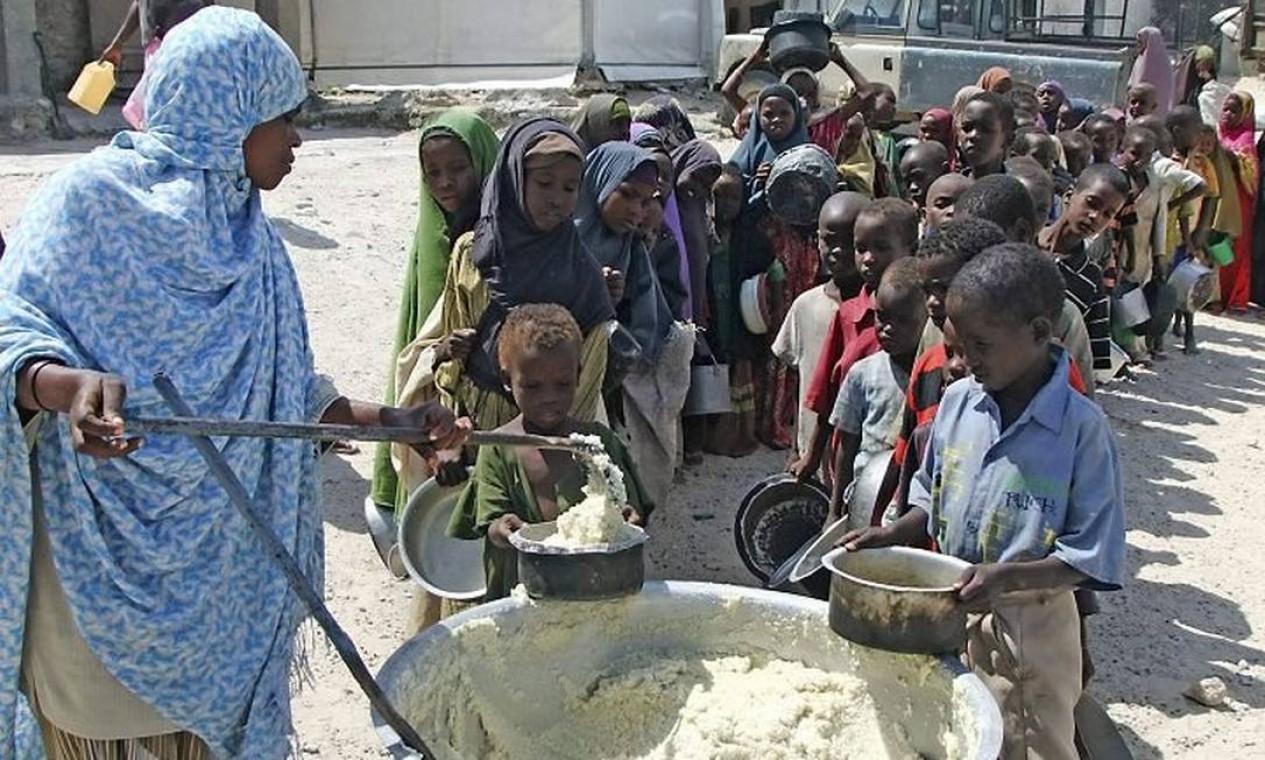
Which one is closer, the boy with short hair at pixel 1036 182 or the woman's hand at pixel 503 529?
the woman's hand at pixel 503 529

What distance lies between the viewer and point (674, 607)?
2.85 meters

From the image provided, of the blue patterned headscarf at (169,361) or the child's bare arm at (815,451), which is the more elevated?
the blue patterned headscarf at (169,361)

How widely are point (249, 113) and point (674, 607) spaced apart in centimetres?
126

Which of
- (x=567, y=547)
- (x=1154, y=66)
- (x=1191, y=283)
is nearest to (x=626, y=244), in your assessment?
(x=567, y=547)

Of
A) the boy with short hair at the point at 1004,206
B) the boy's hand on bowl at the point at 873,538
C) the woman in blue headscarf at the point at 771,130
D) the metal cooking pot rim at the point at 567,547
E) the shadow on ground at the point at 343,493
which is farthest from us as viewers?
the woman in blue headscarf at the point at 771,130

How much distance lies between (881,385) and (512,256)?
106 centimetres

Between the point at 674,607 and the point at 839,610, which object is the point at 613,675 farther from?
the point at 839,610

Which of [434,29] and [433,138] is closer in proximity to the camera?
[433,138]

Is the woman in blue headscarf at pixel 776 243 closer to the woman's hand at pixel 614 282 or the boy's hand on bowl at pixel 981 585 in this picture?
the woman's hand at pixel 614 282

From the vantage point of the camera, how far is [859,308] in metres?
4.20

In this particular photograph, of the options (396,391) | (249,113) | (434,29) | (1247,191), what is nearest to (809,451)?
(396,391)

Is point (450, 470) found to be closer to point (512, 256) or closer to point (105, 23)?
point (512, 256)

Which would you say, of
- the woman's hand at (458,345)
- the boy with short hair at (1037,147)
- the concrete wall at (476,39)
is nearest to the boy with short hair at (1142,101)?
the boy with short hair at (1037,147)

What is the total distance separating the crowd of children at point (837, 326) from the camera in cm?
274
